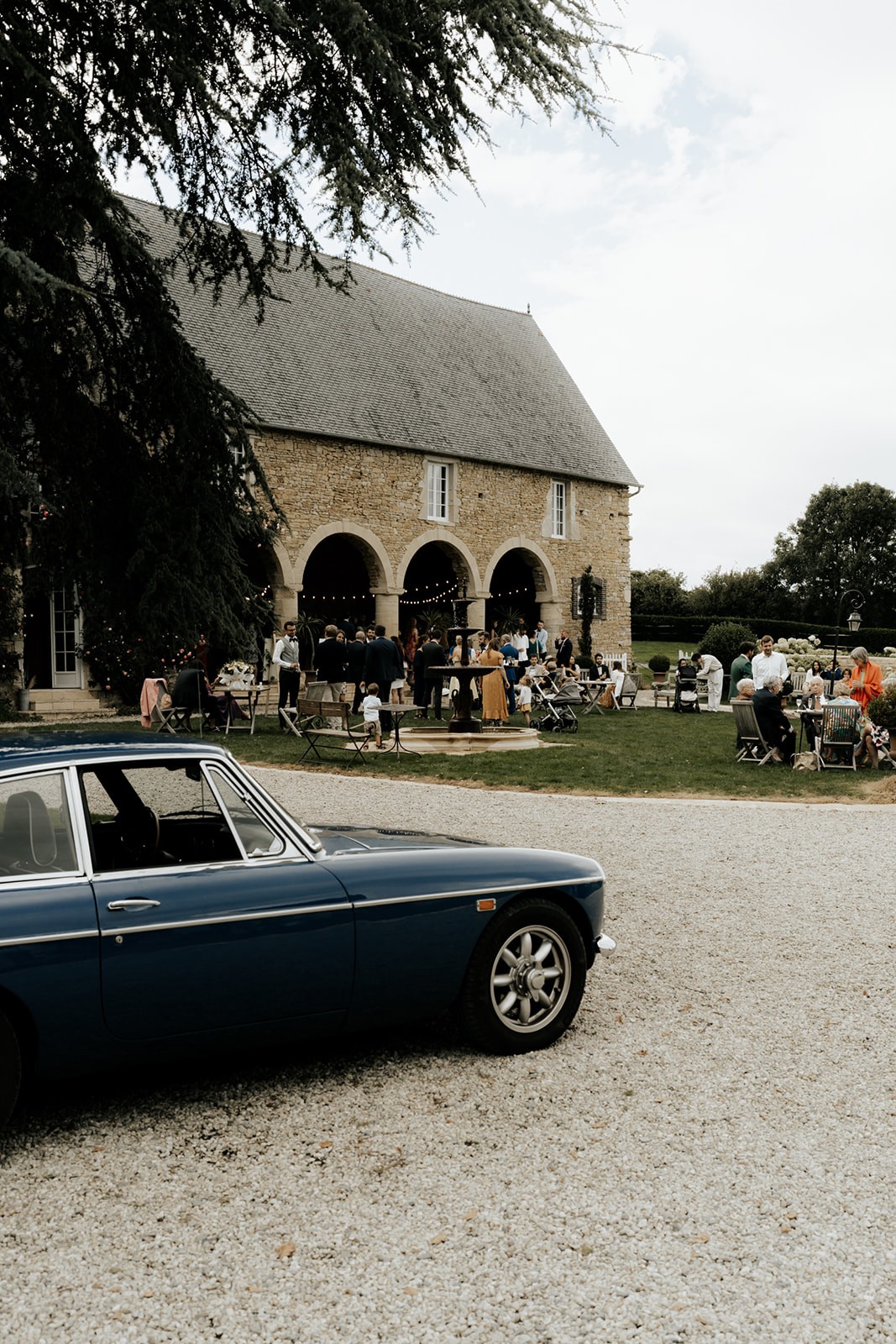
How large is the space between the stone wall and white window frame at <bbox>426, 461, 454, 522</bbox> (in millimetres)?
103

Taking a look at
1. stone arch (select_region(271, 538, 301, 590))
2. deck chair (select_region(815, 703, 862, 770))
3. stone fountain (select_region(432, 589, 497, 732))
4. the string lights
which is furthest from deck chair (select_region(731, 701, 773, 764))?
the string lights

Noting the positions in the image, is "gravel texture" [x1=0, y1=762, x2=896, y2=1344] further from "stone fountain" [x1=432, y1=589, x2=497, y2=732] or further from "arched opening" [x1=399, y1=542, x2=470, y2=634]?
"arched opening" [x1=399, y1=542, x2=470, y2=634]

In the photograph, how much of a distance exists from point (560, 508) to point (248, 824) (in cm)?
2806

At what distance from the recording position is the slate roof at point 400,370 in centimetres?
2562

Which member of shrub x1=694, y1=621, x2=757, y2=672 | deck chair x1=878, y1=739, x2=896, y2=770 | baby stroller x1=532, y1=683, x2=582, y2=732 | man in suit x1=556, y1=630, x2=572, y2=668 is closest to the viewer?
deck chair x1=878, y1=739, x2=896, y2=770

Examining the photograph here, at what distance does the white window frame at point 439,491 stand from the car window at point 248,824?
24.3 metres

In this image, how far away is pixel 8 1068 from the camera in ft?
11.3

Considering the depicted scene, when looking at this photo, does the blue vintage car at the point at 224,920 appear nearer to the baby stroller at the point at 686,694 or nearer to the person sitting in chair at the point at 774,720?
the person sitting in chair at the point at 774,720

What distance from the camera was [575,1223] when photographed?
3152mm

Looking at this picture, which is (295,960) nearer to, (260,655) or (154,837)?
(154,837)

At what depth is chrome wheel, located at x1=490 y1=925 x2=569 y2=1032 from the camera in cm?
440

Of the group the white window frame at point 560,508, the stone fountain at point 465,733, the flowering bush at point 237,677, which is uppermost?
the white window frame at point 560,508

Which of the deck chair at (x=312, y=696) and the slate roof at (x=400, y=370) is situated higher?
the slate roof at (x=400, y=370)

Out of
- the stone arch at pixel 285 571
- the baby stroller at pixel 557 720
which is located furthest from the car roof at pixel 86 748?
the stone arch at pixel 285 571
